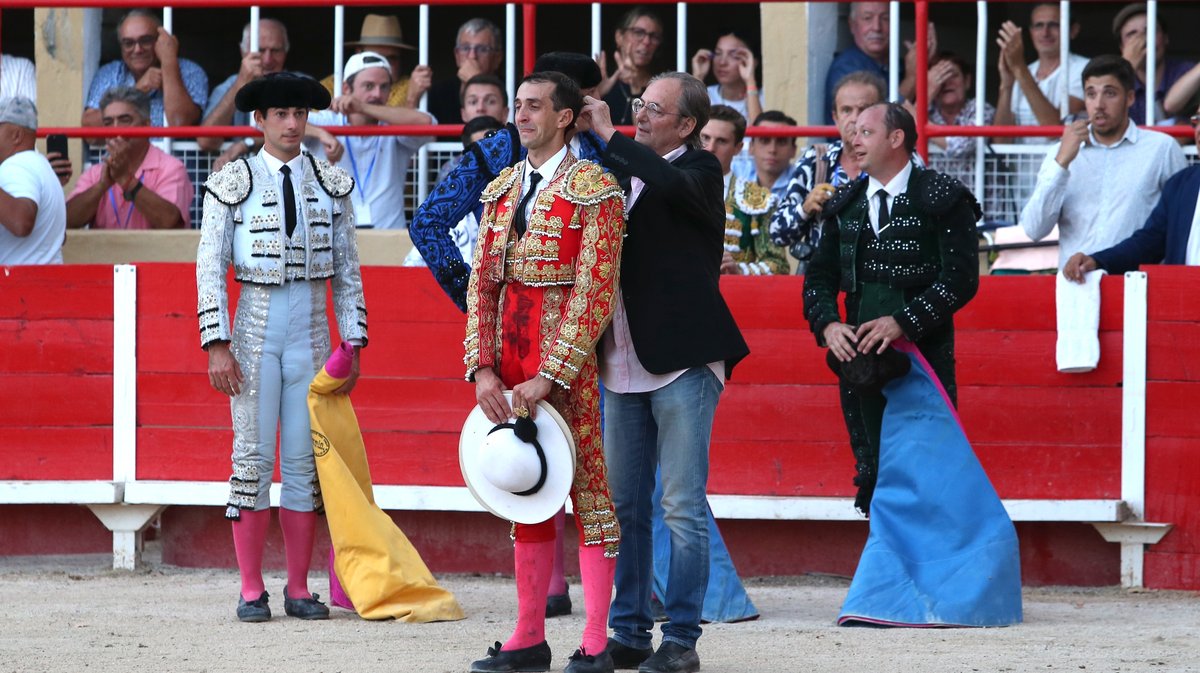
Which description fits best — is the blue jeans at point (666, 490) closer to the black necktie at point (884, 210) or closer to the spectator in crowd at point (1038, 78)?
the black necktie at point (884, 210)

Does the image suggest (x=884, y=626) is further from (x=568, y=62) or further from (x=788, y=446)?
(x=568, y=62)

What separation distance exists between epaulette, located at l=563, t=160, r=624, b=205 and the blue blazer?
2633 millimetres

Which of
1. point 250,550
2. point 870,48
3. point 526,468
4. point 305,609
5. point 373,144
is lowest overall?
point 305,609

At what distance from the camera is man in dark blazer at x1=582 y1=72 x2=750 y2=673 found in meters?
4.30

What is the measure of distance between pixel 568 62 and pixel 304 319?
1.30 meters

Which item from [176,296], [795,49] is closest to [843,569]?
[176,296]

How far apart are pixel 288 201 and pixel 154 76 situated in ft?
11.6

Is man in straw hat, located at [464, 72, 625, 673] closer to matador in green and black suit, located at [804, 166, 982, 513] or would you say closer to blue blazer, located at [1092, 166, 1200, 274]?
matador in green and black suit, located at [804, 166, 982, 513]

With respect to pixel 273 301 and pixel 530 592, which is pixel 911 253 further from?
pixel 273 301

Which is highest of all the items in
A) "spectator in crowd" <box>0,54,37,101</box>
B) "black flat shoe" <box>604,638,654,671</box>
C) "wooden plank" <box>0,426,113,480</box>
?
"spectator in crowd" <box>0,54,37,101</box>

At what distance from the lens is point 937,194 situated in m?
5.21

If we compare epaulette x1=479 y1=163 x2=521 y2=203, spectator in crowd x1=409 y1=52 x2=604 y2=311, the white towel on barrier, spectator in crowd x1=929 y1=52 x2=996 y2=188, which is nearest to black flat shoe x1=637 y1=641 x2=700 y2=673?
epaulette x1=479 y1=163 x2=521 y2=203

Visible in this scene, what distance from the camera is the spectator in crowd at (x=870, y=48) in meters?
8.29

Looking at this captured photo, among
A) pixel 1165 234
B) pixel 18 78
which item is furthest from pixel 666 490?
pixel 18 78
